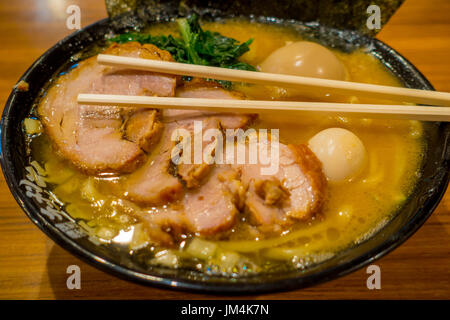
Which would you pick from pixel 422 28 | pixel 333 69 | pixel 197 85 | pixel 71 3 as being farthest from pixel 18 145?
pixel 422 28

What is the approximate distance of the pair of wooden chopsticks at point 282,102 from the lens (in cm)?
151

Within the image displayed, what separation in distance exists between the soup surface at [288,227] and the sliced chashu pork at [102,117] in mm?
72

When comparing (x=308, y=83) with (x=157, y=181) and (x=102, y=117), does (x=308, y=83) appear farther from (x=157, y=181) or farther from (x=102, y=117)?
(x=102, y=117)

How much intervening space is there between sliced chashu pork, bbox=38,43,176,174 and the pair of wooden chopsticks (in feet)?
0.29

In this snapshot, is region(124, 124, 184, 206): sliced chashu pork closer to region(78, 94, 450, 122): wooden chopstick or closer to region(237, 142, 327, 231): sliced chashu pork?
region(78, 94, 450, 122): wooden chopstick

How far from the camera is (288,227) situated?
139cm

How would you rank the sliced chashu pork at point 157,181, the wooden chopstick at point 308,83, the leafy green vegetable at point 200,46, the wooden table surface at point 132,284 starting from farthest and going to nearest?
the leafy green vegetable at point 200,46 < the wooden chopstick at point 308,83 < the wooden table surface at point 132,284 < the sliced chashu pork at point 157,181

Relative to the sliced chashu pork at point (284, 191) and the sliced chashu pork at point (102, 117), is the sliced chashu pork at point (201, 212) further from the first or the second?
the sliced chashu pork at point (102, 117)

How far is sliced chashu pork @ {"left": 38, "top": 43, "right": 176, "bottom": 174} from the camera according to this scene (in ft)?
5.00

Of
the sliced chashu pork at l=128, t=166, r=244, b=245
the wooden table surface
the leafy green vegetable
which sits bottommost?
the wooden table surface

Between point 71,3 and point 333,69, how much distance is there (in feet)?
7.81

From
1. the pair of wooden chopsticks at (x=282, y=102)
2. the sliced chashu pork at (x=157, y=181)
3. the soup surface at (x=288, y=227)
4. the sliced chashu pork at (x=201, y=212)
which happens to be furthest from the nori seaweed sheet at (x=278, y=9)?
the sliced chashu pork at (x=201, y=212)

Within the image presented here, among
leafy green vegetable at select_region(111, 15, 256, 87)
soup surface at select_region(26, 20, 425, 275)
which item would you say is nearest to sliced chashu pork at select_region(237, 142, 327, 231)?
soup surface at select_region(26, 20, 425, 275)
